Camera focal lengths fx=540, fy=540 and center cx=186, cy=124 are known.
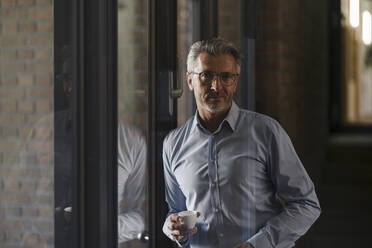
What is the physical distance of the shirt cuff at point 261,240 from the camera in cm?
118

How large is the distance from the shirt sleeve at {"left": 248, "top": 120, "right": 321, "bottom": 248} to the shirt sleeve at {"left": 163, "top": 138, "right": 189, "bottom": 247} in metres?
0.18

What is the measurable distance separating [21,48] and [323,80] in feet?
2.66

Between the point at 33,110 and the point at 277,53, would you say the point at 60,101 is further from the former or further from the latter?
the point at 277,53

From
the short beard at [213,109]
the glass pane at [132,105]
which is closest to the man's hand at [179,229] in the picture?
the glass pane at [132,105]

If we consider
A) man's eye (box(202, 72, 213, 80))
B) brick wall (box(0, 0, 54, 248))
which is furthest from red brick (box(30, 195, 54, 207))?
man's eye (box(202, 72, 213, 80))

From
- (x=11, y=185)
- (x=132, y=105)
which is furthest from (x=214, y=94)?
(x=11, y=185)

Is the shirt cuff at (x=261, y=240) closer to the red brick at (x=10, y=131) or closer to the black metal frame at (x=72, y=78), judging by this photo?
the black metal frame at (x=72, y=78)

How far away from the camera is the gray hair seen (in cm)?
118

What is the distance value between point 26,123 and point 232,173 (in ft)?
1.56

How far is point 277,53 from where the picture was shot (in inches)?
45.6

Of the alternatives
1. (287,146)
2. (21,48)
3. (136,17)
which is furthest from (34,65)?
(287,146)

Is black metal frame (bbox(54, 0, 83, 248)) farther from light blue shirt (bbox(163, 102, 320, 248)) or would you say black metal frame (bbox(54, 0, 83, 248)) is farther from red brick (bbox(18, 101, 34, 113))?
light blue shirt (bbox(163, 102, 320, 248))

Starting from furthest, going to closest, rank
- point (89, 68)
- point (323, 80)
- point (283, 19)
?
point (323, 80), point (89, 68), point (283, 19)

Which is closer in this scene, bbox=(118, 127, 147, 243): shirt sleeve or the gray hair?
the gray hair
